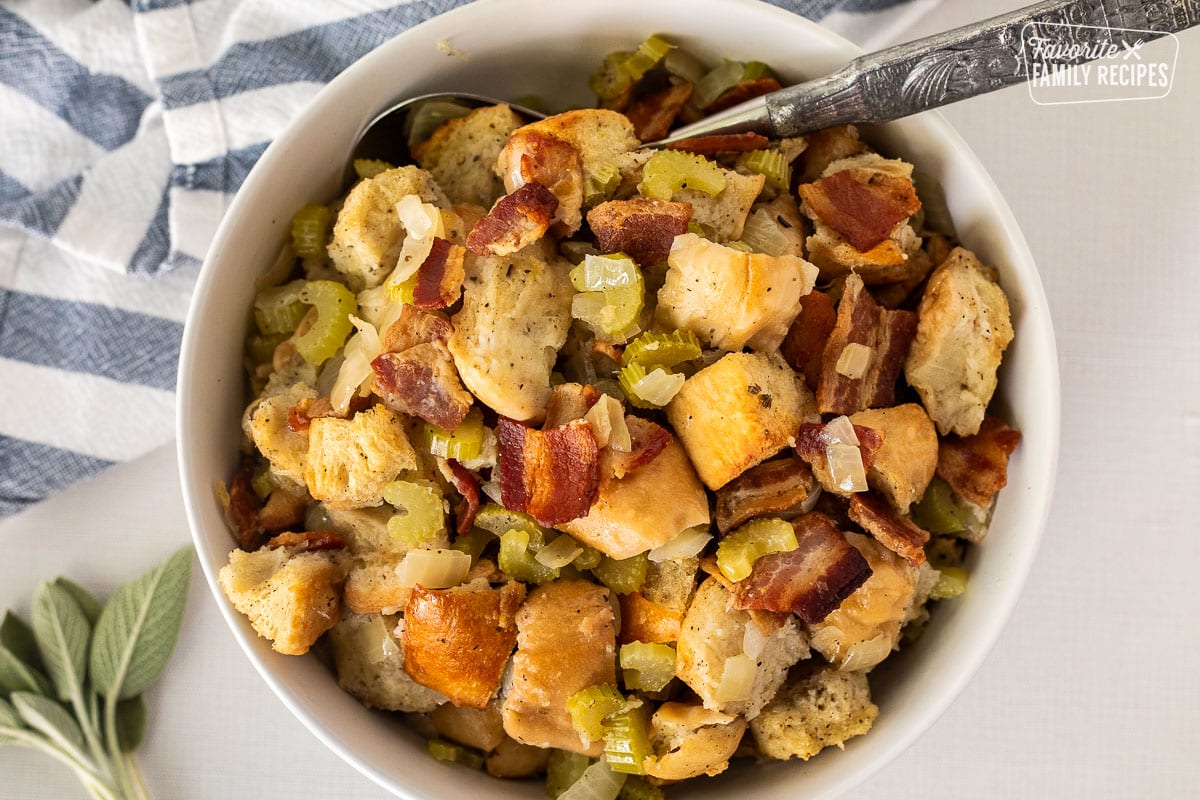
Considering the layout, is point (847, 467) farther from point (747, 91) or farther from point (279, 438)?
point (279, 438)

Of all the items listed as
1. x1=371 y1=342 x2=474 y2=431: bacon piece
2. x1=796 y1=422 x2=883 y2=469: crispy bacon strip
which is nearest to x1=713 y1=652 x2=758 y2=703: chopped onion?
x1=796 y1=422 x2=883 y2=469: crispy bacon strip

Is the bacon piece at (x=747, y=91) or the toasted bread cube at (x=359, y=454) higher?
the bacon piece at (x=747, y=91)

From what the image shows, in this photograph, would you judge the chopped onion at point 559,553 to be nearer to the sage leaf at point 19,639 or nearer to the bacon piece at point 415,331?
the bacon piece at point 415,331

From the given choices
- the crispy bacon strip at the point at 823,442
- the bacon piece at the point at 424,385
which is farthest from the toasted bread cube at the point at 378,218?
the crispy bacon strip at the point at 823,442

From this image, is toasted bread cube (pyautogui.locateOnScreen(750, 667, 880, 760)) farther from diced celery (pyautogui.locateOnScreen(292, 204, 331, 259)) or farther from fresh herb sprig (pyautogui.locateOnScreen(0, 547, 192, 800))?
fresh herb sprig (pyautogui.locateOnScreen(0, 547, 192, 800))

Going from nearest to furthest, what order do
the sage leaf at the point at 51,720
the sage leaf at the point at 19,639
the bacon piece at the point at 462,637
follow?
the bacon piece at the point at 462,637 < the sage leaf at the point at 51,720 < the sage leaf at the point at 19,639

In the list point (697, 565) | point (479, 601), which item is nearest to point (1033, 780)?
point (697, 565)
